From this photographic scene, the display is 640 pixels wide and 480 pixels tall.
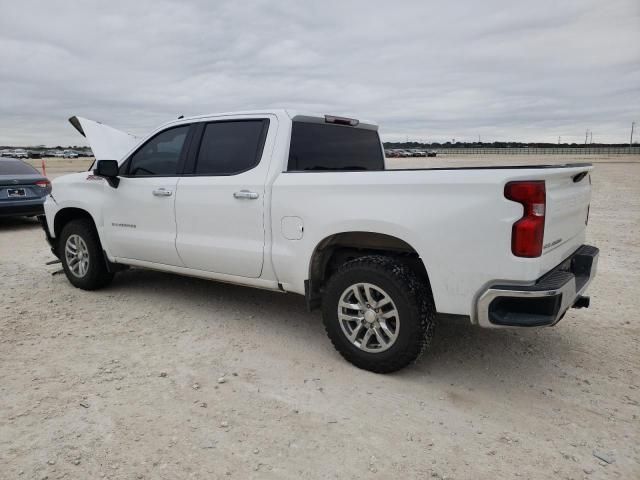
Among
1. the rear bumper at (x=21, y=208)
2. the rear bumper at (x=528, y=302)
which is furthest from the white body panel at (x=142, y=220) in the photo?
the rear bumper at (x=21, y=208)

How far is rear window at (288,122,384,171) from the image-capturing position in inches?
166

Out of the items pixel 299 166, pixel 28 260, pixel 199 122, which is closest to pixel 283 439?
pixel 299 166

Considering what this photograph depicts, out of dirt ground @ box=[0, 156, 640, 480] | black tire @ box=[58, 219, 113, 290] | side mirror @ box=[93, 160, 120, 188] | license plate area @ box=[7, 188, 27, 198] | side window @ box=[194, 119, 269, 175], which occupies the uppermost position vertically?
side window @ box=[194, 119, 269, 175]

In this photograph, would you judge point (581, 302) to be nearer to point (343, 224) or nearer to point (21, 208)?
point (343, 224)

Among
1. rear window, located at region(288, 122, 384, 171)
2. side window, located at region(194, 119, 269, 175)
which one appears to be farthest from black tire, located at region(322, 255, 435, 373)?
side window, located at region(194, 119, 269, 175)

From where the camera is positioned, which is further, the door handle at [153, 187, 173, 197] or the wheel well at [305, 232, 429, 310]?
the door handle at [153, 187, 173, 197]

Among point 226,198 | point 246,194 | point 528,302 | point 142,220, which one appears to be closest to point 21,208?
point 142,220

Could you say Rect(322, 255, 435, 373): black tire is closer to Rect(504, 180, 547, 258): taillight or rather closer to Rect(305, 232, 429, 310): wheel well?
Rect(305, 232, 429, 310): wheel well

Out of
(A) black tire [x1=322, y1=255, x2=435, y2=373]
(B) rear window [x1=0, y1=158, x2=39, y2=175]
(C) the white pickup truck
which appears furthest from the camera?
(B) rear window [x1=0, y1=158, x2=39, y2=175]

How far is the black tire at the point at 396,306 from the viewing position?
3.35m

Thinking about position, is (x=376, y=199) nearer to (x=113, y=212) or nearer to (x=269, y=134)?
(x=269, y=134)

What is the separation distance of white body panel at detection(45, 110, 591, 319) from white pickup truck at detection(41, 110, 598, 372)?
10 millimetres

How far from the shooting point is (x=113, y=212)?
520cm

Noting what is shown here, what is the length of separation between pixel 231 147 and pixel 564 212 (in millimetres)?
2737
